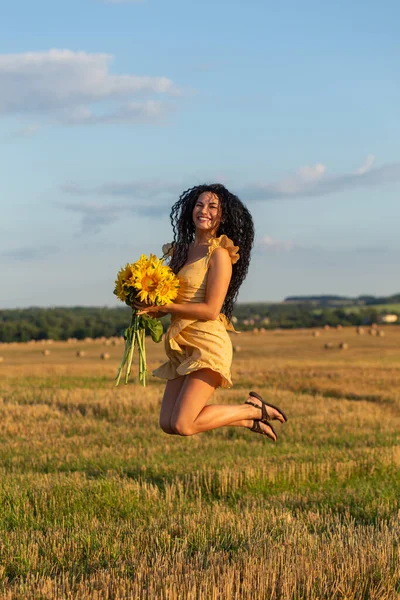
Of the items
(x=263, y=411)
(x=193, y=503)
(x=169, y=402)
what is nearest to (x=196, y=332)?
(x=169, y=402)

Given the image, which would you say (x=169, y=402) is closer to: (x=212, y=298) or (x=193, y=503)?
(x=212, y=298)

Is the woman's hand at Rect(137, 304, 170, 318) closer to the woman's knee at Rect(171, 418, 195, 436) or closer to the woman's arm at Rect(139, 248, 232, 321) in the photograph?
the woman's arm at Rect(139, 248, 232, 321)

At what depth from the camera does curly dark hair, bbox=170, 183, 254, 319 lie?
8305 millimetres

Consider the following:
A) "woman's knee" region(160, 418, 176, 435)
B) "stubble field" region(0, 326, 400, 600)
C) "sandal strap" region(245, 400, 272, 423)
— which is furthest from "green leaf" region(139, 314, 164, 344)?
"stubble field" region(0, 326, 400, 600)

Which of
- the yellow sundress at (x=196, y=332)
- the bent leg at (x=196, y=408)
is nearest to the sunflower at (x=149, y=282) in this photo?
the yellow sundress at (x=196, y=332)

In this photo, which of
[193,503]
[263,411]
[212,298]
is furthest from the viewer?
[193,503]

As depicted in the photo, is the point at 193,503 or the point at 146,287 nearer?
the point at 146,287

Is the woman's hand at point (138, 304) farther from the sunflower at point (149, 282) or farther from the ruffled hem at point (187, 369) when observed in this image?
the ruffled hem at point (187, 369)

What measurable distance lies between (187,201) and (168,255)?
0.60 meters

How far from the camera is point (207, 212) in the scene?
8164mm

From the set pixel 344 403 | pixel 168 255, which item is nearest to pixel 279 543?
pixel 168 255

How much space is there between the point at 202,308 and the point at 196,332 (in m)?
0.31

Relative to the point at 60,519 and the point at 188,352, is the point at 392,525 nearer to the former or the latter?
the point at 188,352

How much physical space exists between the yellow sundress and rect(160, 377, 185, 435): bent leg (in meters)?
0.08
